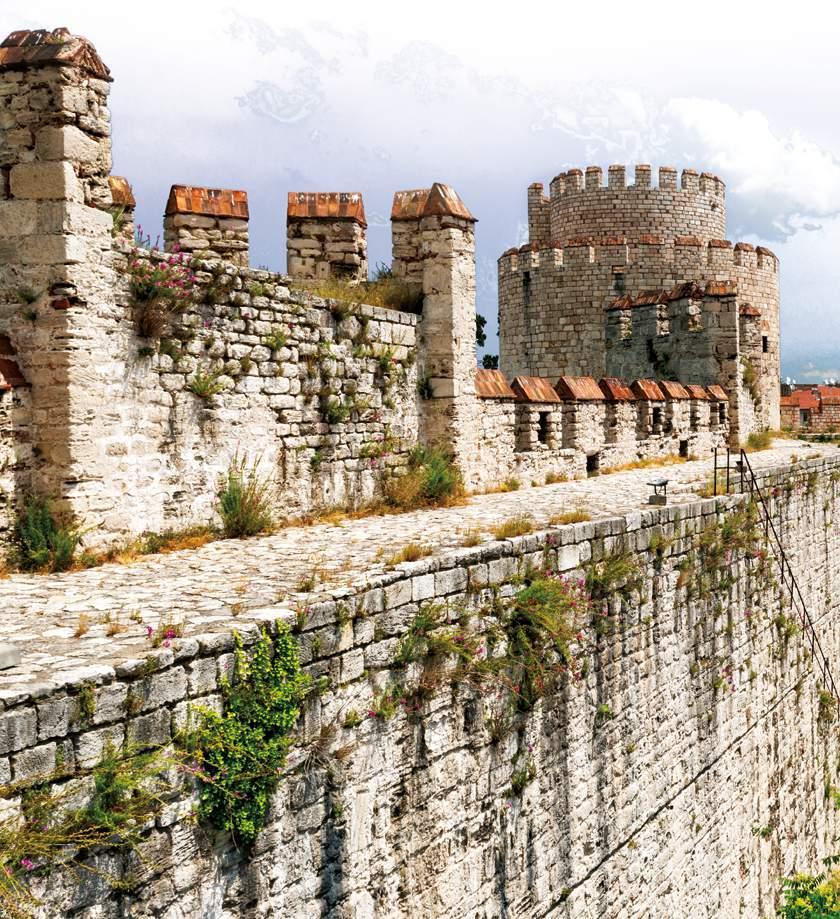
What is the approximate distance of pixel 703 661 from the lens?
29.8 ft

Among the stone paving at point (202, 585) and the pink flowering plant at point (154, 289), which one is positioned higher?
the pink flowering plant at point (154, 289)

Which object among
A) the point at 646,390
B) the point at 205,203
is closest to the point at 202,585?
the point at 205,203

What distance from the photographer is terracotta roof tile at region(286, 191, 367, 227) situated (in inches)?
377

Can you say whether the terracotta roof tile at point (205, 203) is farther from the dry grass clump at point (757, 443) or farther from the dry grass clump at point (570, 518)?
the dry grass clump at point (757, 443)

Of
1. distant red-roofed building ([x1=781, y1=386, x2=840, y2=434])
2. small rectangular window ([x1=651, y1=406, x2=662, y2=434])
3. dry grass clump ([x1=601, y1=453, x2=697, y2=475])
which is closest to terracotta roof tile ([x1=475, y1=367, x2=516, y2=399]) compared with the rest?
dry grass clump ([x1=601, y1=453, x2=697, y2=475])

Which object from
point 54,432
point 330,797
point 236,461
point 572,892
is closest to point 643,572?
point 572,892

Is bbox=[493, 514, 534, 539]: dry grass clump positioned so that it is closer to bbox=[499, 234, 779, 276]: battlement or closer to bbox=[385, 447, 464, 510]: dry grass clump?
bbox=[385, 447, 464, 510]: dry grass clump

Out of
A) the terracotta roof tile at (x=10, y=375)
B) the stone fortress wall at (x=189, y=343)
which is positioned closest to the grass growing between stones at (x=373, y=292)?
the stone fortress wall at (x=189, y=343)

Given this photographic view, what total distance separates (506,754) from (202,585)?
229 centimetres

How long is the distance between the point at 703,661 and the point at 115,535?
5672 millimetres

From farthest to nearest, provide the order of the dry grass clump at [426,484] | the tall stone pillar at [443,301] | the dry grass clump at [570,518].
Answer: the tall stone pillar at [443,301] < the dry grass clump at [426,484] < the dry grass clump at [570,518]

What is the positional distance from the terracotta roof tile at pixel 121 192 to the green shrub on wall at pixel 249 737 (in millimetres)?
4665

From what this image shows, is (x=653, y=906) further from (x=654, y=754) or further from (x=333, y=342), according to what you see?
(x=333, y=342)

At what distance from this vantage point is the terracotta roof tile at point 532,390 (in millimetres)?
11555
